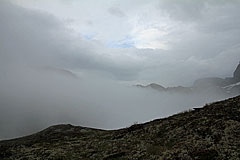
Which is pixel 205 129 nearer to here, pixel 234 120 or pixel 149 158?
pixel 234 120

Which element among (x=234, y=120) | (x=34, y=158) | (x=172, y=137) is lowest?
(x=34, y=158)

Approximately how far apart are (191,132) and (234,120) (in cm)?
594

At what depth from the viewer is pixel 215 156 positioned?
18.7 meters

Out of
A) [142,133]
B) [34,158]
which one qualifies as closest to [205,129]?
[142,133]

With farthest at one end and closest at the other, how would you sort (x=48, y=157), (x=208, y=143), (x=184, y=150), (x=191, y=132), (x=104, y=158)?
1. (x=48, y=157)
2. (x=191, y=132)
3. (x=104, y=158)
4. (x=208, y=143)
5. (x=184, y=150)

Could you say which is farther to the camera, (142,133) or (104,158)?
(142,133)

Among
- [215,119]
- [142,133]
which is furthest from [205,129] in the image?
[142,133]

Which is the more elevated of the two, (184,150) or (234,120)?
(234,120)

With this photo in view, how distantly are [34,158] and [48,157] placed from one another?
295cm

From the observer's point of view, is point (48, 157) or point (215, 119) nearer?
point (215, 119)

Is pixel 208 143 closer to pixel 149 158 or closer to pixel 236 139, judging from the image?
pixel 236 139

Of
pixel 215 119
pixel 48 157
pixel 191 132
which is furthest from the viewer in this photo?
pixel 48 157

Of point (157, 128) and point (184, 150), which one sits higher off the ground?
point (157, 128)

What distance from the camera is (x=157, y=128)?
36.7m
